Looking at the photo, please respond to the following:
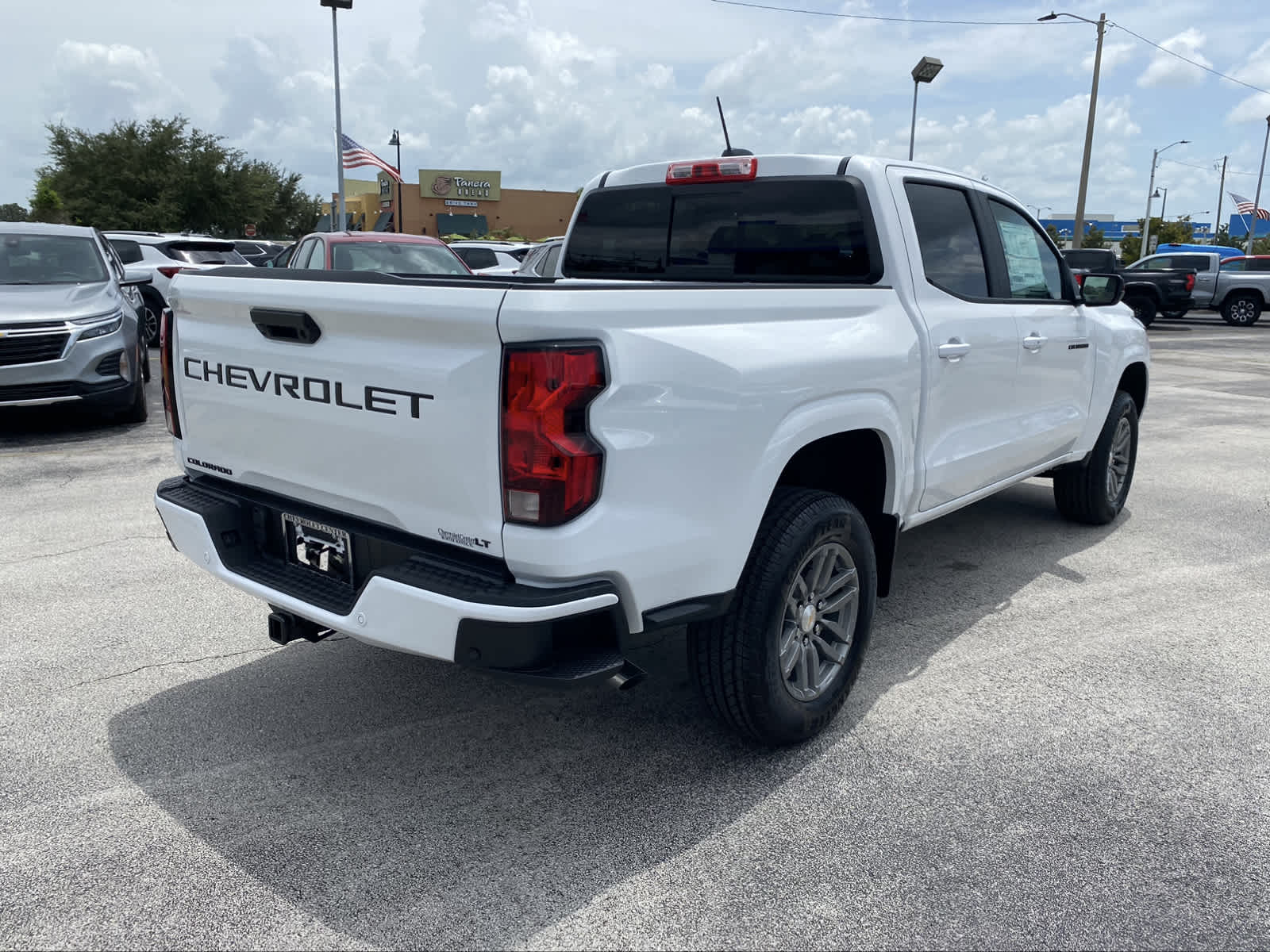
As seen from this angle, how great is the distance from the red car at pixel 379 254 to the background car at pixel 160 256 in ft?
12.0

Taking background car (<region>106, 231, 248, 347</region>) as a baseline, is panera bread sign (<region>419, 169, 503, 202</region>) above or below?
above

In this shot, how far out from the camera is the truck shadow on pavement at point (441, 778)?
2.59 meters

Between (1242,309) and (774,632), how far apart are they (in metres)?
27.8

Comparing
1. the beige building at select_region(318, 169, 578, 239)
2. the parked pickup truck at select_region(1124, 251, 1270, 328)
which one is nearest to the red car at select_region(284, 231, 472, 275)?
the parked pickup truck at select_region(1124, 251, 1270, 328)

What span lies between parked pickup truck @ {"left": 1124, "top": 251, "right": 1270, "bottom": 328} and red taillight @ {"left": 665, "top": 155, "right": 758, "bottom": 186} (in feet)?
81.0

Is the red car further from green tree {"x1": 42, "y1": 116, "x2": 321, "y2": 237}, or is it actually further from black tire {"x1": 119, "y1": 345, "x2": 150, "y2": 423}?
green tree {"x1": 42, "y1": 116, "x2": 321, "y2": 237}

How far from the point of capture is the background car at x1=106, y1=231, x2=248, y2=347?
45.8ft

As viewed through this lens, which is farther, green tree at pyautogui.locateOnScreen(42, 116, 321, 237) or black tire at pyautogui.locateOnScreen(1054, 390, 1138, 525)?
green tree at pyautogui.locateOnScreen(42, 116, 321, 237)

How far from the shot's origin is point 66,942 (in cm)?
237

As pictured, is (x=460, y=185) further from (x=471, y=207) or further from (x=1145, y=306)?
(x=1145, y=306)

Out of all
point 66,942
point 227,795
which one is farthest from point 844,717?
point 66,942

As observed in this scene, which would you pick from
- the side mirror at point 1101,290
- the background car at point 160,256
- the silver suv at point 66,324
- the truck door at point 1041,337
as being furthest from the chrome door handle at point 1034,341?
the background car at point 160,256

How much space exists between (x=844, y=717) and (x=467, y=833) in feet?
4.64

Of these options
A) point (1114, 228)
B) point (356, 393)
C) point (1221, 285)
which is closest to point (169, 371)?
point (356, 393)
